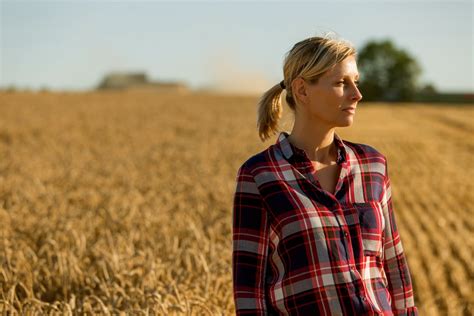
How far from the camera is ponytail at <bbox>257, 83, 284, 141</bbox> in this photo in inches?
108

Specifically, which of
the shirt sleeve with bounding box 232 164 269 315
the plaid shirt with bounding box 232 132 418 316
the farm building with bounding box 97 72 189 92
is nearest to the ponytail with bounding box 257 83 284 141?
the plaid shirt with bounding box 232 132 418 316

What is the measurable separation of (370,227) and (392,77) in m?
70.4

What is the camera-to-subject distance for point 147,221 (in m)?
6.05

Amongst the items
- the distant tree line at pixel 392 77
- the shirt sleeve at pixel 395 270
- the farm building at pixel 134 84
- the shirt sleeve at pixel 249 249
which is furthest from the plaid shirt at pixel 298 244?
the farm building at pixel 134 84

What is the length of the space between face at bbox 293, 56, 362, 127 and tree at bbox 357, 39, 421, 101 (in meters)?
63.9

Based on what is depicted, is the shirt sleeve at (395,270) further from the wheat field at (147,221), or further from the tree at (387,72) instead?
Answer: the tree at (387,72)

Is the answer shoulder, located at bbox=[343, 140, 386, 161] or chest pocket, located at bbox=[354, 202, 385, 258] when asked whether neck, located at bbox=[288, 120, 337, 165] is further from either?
chest pocket, located at bbox=[354, 202, 385, 258]

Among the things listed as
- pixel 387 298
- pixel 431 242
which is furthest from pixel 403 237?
pixel 387 298

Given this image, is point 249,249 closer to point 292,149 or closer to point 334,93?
point 292,149

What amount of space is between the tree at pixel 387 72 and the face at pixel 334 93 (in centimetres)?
6394

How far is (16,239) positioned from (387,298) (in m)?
3.69

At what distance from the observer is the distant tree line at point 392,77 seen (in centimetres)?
6662

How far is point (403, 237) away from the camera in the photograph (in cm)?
888

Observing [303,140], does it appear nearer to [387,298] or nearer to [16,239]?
[387,298]
